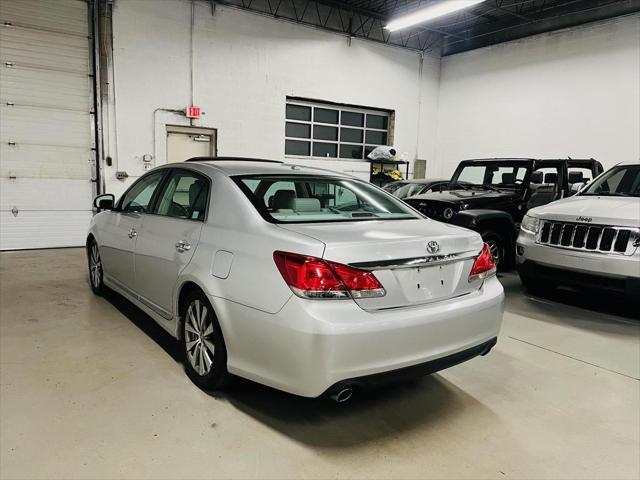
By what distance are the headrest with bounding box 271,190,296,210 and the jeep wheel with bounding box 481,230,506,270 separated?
148 inches

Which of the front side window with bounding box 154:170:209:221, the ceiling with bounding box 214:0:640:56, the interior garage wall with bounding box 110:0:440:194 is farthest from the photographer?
the ceiling with bounding box 214:0:640:56

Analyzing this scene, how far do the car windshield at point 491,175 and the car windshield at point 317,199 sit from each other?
14.0 feet

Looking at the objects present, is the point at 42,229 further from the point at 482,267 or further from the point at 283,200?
the point at 482,267

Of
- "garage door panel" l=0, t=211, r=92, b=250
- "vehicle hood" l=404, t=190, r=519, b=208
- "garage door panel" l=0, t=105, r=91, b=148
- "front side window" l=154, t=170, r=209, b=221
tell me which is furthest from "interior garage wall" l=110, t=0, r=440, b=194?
"front side window" l=154, t=170, r=209, b=221

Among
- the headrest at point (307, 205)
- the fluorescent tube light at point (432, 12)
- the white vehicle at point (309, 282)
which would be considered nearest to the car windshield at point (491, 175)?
the fluorescent tube light at point (432, 12)

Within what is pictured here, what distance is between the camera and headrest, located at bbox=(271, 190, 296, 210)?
263cm

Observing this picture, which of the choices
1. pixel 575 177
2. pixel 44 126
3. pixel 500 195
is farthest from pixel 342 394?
pixel 44 126

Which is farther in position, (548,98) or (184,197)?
(548,98)

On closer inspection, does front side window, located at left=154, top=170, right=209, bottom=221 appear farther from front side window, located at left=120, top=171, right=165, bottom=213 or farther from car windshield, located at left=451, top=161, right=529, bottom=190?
car windshield, located at left=451, top=161, right=529, bottom=190

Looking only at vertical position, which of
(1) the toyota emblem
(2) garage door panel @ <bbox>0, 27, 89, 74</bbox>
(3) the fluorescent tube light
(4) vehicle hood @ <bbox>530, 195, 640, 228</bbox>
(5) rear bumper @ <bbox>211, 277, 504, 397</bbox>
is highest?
(3) the fluorescent tube light

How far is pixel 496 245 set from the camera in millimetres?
6047

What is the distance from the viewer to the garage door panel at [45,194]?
7.68 metres

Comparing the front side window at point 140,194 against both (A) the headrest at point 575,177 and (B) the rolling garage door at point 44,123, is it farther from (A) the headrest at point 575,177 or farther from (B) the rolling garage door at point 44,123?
(A) the headrest at point 575,177

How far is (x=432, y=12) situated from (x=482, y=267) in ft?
25.6
